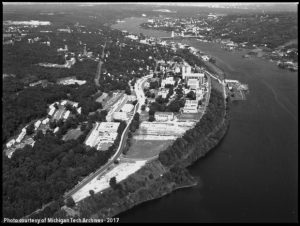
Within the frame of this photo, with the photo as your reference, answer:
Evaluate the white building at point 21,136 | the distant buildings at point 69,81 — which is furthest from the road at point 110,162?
the distant buildings at point 69,81

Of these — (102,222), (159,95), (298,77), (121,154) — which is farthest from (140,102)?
(298,77)

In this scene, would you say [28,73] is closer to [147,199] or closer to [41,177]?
[41,177]

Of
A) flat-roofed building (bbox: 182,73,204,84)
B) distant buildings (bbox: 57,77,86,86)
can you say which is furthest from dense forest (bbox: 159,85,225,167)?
distant buildings (bbox: 57,77,86,86)

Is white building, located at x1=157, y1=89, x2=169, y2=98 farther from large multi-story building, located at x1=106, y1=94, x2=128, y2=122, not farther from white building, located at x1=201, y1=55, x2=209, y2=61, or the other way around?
white building, located at x1=201, y1=55, x2=209, y2=61

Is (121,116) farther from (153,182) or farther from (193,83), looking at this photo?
(193,83)

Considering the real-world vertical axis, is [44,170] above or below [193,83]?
below

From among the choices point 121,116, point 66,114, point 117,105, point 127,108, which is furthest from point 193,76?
point 66,114
